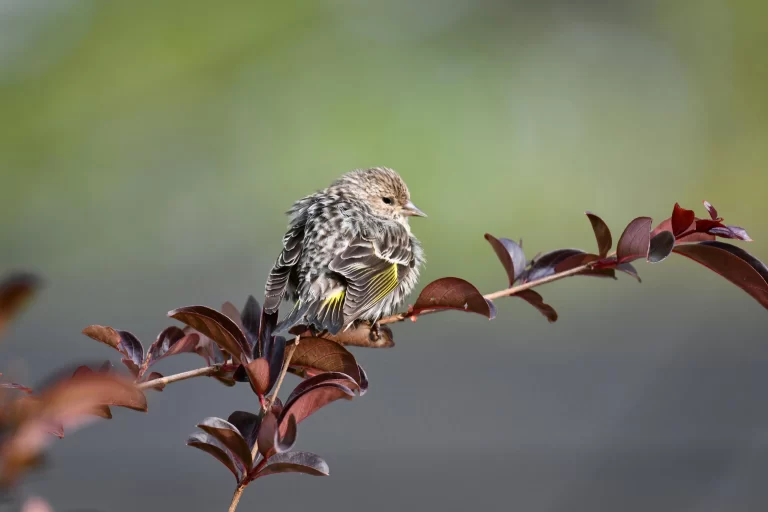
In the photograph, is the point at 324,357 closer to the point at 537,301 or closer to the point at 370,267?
the point at 537,301

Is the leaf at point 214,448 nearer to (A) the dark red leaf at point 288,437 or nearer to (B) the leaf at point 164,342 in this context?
(A) the dark red leaf at point 288,437

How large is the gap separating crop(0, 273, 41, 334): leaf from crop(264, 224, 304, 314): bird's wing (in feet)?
4.99

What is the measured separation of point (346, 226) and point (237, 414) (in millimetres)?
1556

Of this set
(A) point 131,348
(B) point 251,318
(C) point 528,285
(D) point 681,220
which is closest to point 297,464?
(A) point 131,348

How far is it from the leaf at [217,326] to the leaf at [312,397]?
0.15 m

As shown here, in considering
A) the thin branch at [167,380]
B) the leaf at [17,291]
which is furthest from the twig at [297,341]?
the leaf at [17,291]

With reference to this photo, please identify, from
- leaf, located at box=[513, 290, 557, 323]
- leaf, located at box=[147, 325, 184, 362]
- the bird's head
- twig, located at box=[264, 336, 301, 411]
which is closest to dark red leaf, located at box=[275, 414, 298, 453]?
twig, located at box=[264, 336, 301, 411]

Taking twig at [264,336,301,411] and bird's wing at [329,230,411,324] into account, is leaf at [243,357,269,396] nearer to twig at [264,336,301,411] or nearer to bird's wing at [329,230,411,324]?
twig at [264,336,301,411]

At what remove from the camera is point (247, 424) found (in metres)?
1.26

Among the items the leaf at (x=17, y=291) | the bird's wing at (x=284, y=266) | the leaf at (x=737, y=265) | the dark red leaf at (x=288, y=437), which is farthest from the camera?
the bird's wing at (x=284, y=266)

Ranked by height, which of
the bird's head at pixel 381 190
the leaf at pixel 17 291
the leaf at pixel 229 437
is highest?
the bird's head at pixel 381 190

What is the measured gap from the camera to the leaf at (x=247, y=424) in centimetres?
125

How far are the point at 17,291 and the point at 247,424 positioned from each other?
2.43ft

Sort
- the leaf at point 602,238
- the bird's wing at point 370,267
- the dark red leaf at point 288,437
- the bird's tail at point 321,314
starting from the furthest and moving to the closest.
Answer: the bird's wing at point 370,267, the bird's tail at point 321,314, the leaf at point 602,238, the dark red leaf at point 288,437
